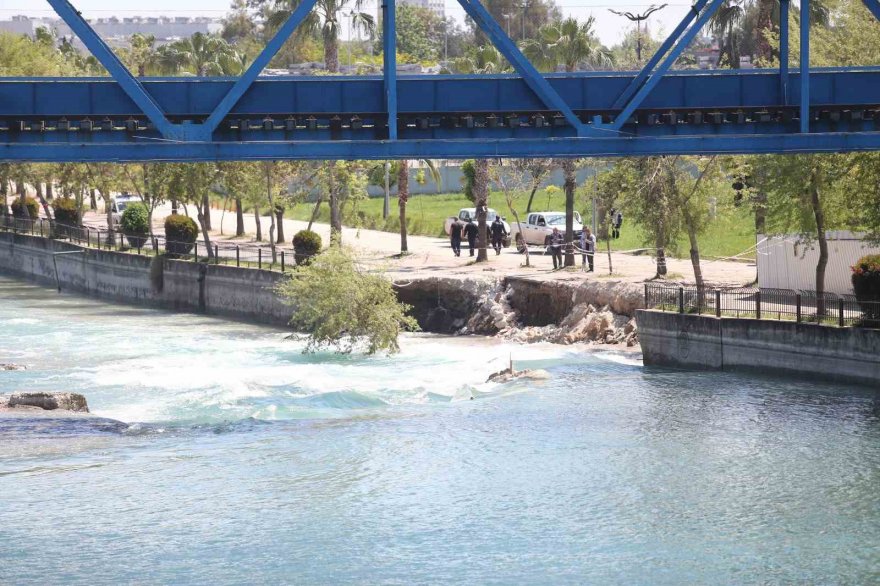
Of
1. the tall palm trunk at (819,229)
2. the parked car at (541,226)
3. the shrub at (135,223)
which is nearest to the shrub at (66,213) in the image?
the shrub at (135,223)

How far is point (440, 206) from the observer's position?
270 ft

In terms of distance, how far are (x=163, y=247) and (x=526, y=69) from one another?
35.7 meters

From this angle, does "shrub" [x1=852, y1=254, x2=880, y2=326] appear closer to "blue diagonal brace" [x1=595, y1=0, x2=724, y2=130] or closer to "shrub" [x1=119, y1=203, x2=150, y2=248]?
"blue diagonal brace" [x1=595, y1=0, x2=724, y2=130]

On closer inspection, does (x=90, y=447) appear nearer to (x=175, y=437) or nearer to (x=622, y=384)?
(x=175, y=437)

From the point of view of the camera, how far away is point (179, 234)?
59875mm

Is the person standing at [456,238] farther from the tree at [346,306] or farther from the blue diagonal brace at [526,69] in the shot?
the blue diagonal brace at [526,69]

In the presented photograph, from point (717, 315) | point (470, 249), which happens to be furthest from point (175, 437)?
point (470, 249)

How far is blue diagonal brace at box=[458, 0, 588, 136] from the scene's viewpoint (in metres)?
28.8

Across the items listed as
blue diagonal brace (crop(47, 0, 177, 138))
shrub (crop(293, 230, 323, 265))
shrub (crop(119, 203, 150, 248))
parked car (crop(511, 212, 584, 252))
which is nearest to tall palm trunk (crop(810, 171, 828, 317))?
blue diagonal brace (crop(47, 0, 177, 138))

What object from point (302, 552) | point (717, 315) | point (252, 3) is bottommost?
point (302, 552)

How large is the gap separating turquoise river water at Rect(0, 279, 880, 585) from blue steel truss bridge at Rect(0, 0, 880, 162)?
6015 mm

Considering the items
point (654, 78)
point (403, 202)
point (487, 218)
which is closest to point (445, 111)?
point (654, 78)

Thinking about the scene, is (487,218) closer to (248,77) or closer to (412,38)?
(248,77)

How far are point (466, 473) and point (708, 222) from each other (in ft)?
57.3
